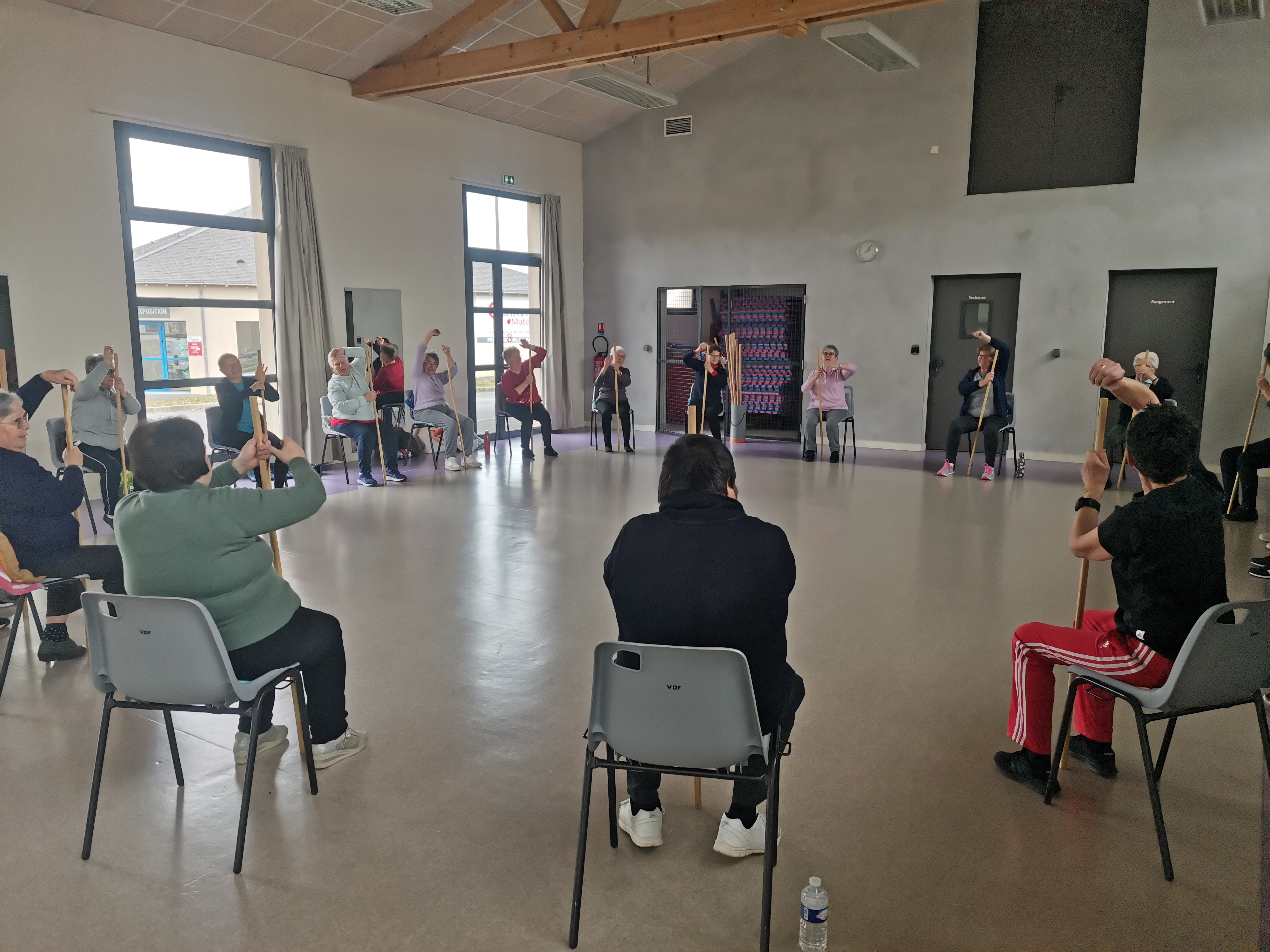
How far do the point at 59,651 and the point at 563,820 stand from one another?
2497 mm

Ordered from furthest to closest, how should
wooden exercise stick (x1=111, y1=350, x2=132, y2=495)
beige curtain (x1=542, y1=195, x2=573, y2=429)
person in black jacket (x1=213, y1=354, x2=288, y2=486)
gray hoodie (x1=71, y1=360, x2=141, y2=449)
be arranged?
beige curtain (x1=542, y1=195, x2=573, y2=429) → person in black jacket (x1=213, y1=354, x2=288, y2=486) → gray hoodie (x1=71, y1=360, x2=141, y2=449) → wooden exercise stick (x1=111, y1=350, x2=132, y2=495)

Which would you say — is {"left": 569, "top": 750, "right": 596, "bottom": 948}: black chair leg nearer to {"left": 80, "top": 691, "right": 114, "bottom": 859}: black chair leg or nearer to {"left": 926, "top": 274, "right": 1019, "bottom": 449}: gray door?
{"left": 80, "top": 691, "right": 114, "bottom": 859}: black chair leg

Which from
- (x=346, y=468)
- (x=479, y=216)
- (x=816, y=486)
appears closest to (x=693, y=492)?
(x=816, y=486)

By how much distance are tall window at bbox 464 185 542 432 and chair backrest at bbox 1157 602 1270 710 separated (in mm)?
8546

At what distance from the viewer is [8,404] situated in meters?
3.35

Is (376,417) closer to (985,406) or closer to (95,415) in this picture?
(95,415)

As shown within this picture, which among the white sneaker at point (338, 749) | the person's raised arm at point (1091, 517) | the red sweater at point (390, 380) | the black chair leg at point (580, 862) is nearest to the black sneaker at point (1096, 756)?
the person's raised arm at point (1091, 517)

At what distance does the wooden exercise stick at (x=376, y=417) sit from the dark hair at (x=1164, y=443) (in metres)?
6.49

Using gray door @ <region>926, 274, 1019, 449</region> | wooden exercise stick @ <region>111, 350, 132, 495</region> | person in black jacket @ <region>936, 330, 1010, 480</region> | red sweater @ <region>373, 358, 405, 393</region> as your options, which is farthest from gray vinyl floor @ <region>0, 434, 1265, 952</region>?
gray door @ <region>926, 274, 1019, 449</region>

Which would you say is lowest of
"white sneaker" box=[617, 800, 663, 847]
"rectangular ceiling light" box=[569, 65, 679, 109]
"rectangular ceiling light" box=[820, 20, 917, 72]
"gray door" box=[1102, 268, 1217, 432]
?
"white sneaker" box=[617, 800, 663, 847]

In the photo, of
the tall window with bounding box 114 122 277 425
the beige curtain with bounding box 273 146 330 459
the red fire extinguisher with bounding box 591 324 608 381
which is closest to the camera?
the tall window with bounding box 114 122 277 425

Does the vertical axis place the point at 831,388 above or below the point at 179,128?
below

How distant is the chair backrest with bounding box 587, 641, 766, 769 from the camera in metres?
1.86

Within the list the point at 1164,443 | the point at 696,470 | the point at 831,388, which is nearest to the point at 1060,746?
the point at 1164,443
